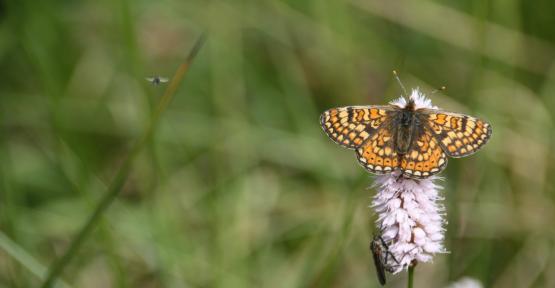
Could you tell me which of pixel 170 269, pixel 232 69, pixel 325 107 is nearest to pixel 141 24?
pixel 232 69

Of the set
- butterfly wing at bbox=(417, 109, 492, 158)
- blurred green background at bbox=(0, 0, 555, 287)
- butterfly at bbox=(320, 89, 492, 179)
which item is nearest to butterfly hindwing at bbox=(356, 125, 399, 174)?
butterfly at bbox=(320, 89, 492, 179)

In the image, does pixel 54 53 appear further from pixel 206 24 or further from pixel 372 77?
pixel 372 77

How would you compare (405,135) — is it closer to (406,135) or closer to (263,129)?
(406,135)

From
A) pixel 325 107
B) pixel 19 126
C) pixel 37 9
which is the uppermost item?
pixel 37 9

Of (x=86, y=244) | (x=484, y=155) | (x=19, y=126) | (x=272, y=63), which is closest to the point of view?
(x=86, y=244)

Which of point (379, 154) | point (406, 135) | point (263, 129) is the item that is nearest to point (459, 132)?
point (406, 135)

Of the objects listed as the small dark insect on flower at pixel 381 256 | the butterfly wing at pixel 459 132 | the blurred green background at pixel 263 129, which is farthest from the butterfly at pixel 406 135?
the blurred green background at pixel 263 129
